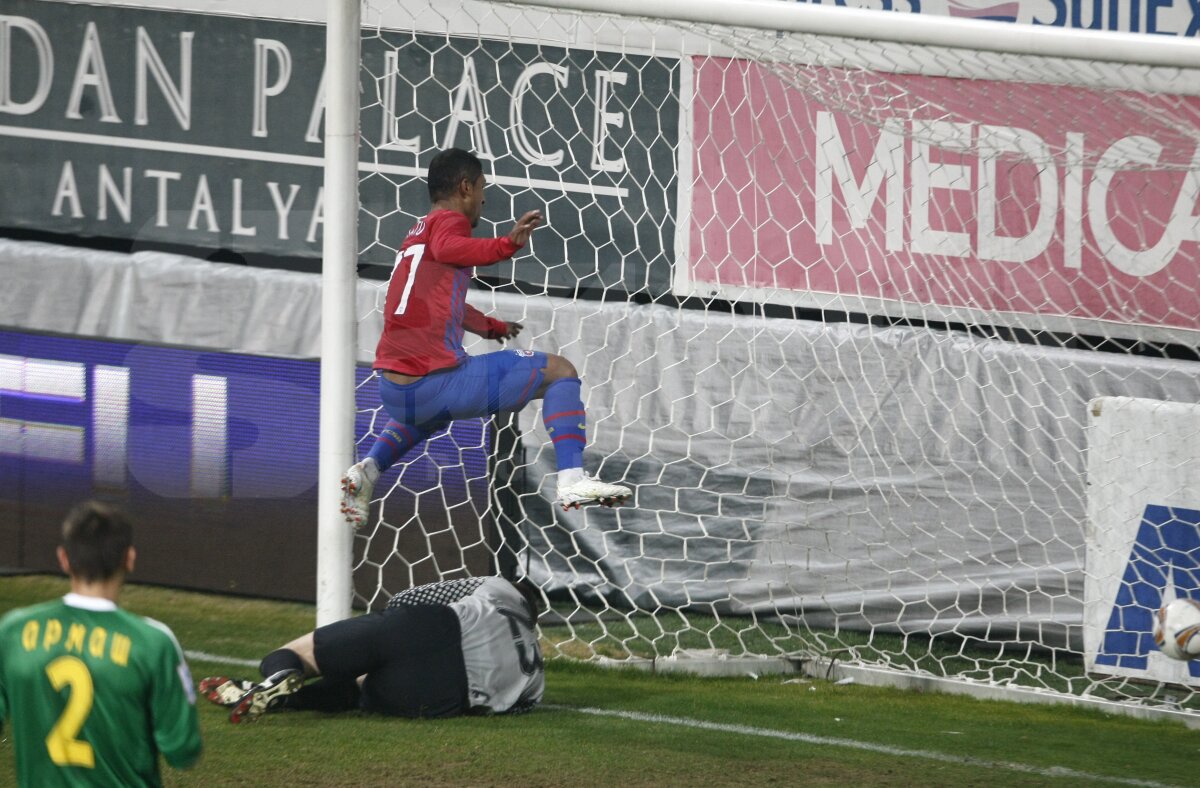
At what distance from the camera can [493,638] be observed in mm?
4484

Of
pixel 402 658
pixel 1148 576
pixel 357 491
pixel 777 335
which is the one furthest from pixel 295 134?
pixel 1148 576

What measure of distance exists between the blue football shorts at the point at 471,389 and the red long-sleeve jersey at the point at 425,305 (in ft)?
0.18

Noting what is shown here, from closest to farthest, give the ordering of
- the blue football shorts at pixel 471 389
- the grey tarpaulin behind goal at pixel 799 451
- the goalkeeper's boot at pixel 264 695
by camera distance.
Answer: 1. the goalkeeper's boot at pixel 264 695
2. the blue football shorts at pixel 471 389
3. the grey tarpaulin behind goal at pixel 799 451

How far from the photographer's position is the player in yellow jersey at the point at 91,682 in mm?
2453

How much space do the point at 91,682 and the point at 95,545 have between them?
0.23 m

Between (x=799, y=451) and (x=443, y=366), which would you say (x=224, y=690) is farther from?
(x=799, y=451)

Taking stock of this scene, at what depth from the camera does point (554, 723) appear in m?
4.53

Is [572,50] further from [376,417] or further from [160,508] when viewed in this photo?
[160,508]

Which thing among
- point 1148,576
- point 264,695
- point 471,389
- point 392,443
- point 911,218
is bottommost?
point 264,695

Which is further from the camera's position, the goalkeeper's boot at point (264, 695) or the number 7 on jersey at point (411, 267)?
the number 7 on jersey at point (411, 267)

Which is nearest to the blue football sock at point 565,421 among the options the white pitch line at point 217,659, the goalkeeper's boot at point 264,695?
the goalkeeper's boot at point 264,695

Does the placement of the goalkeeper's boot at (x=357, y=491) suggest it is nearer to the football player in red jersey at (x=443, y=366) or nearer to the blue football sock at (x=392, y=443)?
the football player in red jersey at (x=443, y=366)

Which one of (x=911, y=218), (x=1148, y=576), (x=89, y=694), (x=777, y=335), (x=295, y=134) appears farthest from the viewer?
(x=295, y=134)

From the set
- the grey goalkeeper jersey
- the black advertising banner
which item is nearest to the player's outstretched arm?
the grey goalkeeper jersey
